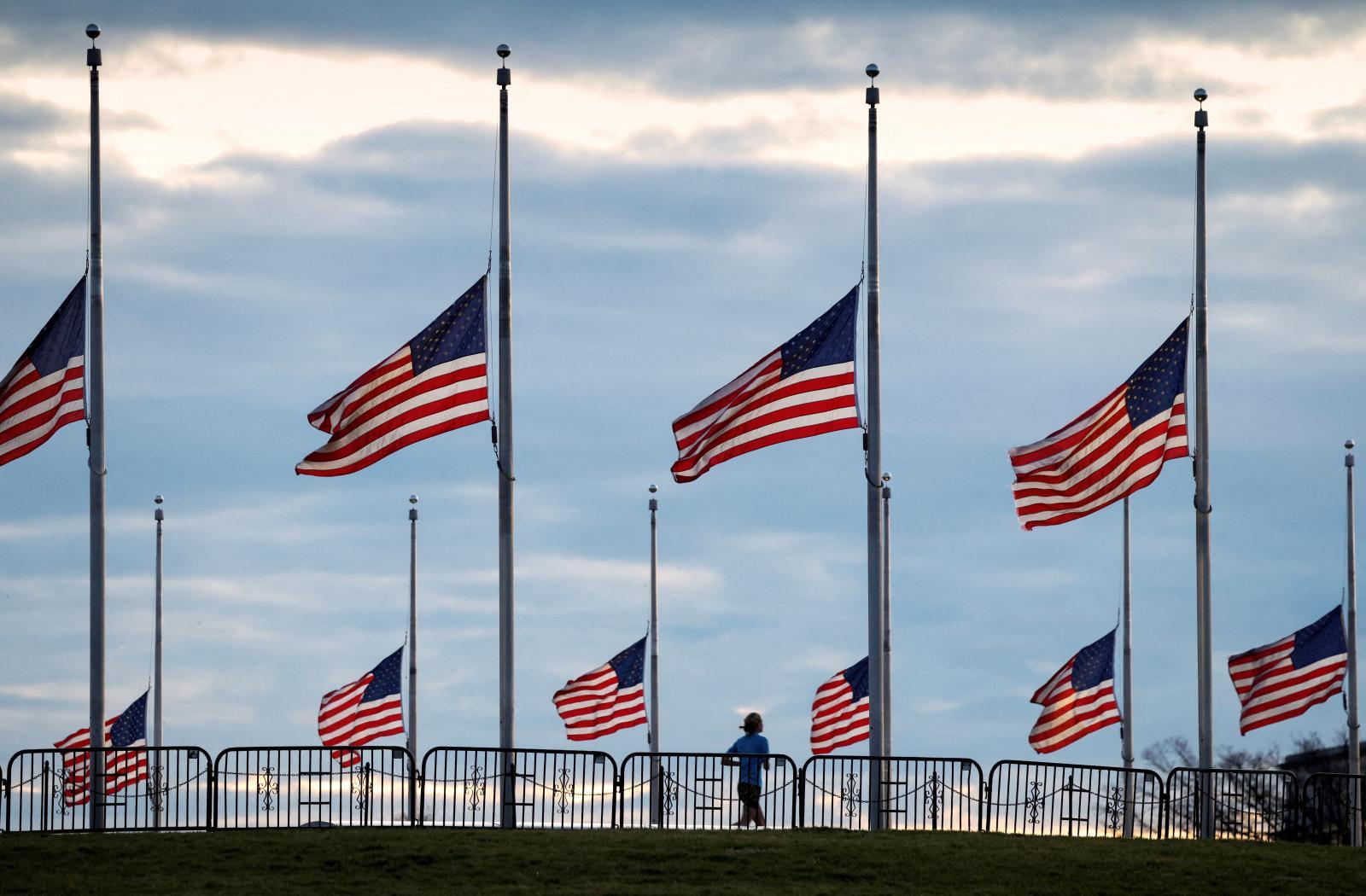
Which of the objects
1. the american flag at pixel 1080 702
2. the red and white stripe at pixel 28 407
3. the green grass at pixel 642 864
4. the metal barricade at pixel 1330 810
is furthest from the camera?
the american flag at pixel 1080 702

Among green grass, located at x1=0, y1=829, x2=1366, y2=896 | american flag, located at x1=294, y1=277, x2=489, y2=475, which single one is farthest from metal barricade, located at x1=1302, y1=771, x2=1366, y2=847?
american flag, located at x1=294, y1=277, x2=489, y2=475

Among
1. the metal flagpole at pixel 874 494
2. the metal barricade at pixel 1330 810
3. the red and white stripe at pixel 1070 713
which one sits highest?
the metal flagpole at pixel 874 494

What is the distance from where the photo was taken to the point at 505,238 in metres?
31.0

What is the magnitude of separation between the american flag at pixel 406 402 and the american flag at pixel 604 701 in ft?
61.6

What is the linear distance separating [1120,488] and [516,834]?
9505 millimetres

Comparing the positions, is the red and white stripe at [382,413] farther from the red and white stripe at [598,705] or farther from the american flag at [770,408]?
the red and white stripe at [598,705]

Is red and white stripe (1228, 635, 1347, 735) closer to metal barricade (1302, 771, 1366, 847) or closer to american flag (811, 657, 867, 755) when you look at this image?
metal barricade (1302, 771, 1366, 847)

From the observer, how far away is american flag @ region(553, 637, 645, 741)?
46.9 meters

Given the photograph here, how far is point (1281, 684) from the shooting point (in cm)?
4131

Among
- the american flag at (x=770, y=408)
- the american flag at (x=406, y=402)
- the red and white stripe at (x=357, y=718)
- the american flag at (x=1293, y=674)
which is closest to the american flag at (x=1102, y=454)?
the american flag at (x=770, y=408)

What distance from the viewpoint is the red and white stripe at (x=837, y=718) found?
4662 centimetres

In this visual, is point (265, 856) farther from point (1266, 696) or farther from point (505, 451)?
point (1266, 696)

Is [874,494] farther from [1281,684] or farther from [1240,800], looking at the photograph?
[1281,684]

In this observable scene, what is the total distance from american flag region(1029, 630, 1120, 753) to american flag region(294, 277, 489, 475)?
17797 mm
